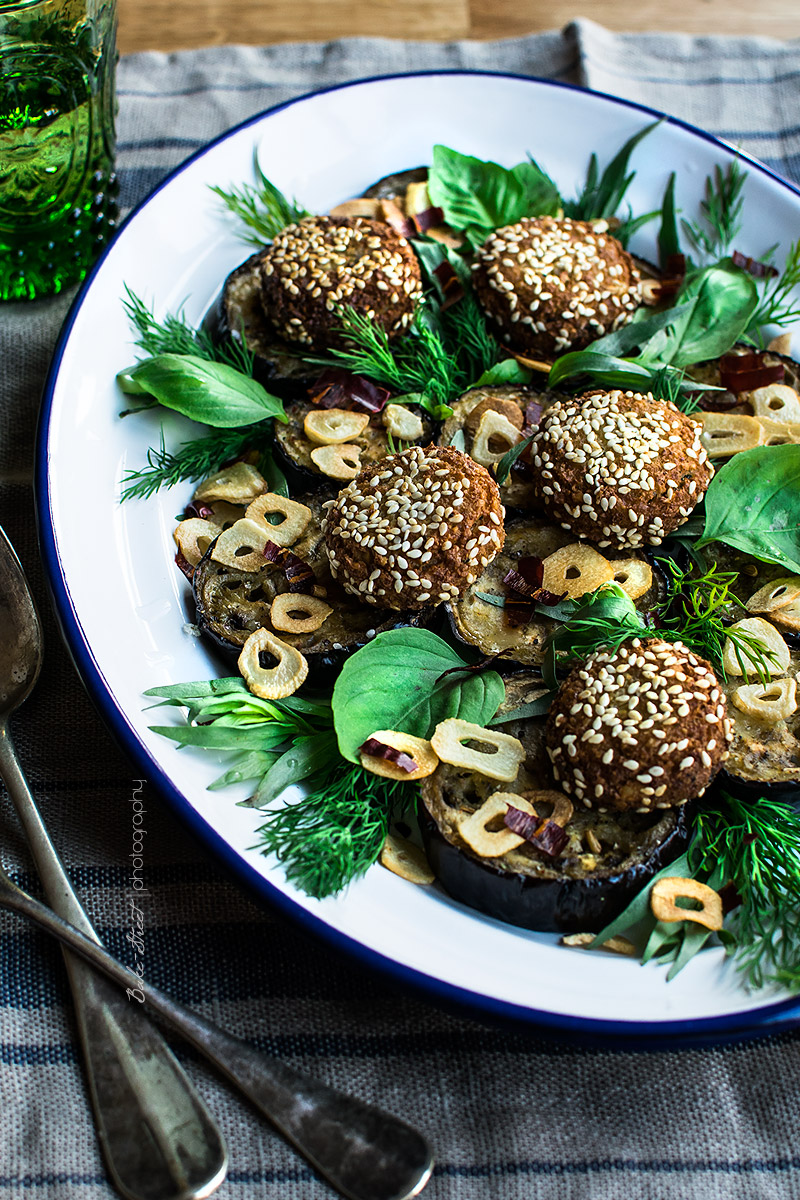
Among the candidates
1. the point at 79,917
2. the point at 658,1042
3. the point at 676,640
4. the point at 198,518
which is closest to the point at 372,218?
the point at 198,518

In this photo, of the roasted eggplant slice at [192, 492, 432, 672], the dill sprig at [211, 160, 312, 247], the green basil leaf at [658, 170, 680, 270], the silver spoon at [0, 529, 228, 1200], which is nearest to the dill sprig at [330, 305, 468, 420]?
the roasted eggplant slice at [192, 492, 432, 672]

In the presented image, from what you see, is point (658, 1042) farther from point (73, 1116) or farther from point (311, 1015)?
point (73, 1116)

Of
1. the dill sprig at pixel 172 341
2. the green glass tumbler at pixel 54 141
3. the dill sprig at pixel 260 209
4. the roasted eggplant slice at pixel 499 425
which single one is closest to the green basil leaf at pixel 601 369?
the roasted eggplant slice at pixel 499 425

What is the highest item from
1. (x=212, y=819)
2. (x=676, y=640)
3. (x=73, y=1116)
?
(x=676, y=640)

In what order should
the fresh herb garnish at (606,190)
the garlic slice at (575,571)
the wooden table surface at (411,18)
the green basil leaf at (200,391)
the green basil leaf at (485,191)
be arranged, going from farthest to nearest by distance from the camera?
the wooden table surface at (411,18), the fresh herb garnish at (606,190), the green basil leaf at (485,191), the green basil leaf at (200,391), the garlic slice at (575,571)

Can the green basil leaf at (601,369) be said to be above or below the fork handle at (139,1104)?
above

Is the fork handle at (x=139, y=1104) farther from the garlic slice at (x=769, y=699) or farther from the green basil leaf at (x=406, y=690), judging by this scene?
the garlic slice at (x=769, y=699)
